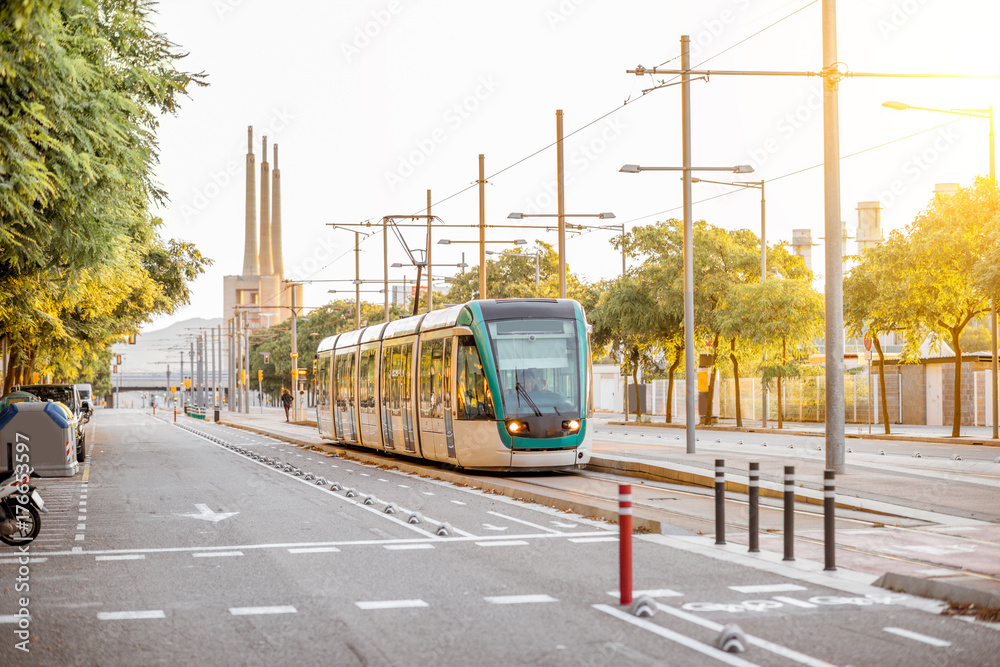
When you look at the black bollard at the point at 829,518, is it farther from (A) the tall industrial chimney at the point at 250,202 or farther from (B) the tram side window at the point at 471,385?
(A) the tall industrial chimney at the point at 250,202

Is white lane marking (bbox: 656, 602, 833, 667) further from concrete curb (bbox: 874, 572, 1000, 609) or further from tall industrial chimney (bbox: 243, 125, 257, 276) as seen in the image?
tall industrial chimney (bbox: 243, 125, 257, 276)

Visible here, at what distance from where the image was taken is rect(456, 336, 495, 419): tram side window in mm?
21281

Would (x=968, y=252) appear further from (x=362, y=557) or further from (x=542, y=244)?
(x=542, y=244)

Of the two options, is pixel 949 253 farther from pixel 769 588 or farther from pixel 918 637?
pixel 918 637

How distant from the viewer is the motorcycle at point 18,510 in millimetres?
12078

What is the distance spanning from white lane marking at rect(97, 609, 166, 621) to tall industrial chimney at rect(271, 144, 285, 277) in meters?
168

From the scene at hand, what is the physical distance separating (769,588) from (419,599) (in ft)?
9.61

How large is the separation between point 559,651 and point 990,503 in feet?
33.7

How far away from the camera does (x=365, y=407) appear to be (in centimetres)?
3092

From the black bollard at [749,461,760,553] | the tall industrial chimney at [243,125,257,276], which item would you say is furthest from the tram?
the tall industrial chimney at [243,125,257,276]

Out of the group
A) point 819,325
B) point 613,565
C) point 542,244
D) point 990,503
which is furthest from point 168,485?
point 542,244

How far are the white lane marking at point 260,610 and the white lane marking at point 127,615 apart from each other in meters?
0.54

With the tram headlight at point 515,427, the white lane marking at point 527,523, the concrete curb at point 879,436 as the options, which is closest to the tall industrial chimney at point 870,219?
the concrete curb at point 879,436

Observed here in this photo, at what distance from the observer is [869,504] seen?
15273 mm
